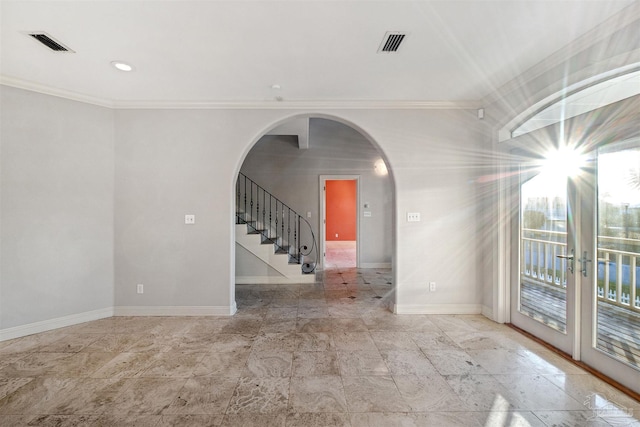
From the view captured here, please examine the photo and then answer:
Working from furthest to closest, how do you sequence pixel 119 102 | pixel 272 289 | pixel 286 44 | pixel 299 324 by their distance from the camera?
1. pixel 272 289
2. pixel 119 102
3. pixel 299 324
4. pixel 286 44

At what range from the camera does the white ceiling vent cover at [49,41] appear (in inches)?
93.4

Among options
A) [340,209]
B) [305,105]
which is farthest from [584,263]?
[340,209]

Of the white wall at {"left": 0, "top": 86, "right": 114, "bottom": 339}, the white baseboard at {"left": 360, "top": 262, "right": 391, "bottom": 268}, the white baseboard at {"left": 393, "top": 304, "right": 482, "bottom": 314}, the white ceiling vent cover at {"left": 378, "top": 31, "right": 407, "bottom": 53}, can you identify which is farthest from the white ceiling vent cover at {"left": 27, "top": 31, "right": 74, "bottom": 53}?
the white baseboard at {"left": 360, "top": 262, "right": 391, "bottom": 268}

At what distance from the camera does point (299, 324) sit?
353 cm

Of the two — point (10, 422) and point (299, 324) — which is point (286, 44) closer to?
point (299, 324)

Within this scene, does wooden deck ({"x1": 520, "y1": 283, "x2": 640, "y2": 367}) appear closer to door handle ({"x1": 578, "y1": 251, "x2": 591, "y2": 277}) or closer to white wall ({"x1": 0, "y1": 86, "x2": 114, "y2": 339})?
door handle ({"x1": 578, "y1": 251, "x2": 591, "y2": 277})

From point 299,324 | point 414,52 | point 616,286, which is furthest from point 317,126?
Answer: point 616,286

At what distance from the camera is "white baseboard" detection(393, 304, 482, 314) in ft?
12.8

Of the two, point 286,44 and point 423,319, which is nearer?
point 286,44

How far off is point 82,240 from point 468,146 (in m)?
5.18

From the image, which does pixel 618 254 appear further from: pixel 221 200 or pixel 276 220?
pixel 276 220

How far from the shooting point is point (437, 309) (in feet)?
12.8

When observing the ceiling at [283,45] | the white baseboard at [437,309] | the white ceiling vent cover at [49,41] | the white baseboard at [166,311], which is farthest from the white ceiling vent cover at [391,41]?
the white baseboard at [166,311]

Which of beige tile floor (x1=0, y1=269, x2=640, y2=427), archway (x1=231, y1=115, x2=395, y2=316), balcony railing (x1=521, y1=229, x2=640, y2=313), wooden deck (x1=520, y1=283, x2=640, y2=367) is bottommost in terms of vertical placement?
beige tile floor (x1=0, y1=269, x2=640, y2=427)
